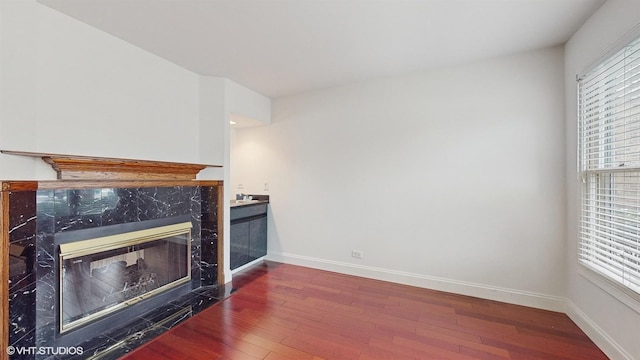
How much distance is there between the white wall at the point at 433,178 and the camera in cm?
252

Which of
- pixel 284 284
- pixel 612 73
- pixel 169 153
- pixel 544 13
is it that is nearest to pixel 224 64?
pixel 169 153

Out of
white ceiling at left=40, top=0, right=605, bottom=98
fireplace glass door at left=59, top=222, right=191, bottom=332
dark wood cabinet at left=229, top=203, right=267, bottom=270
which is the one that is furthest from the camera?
dark wood cabinet at left=229, top=203, right=267, bottom=270

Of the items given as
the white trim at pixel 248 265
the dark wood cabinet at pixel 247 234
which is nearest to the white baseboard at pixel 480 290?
the white trim at pixel 248 265

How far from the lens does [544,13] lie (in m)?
1.95

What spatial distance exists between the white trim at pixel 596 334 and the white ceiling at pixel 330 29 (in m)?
2.49

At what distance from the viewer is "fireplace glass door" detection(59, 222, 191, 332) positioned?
6.50ft

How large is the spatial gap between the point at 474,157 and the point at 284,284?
2699 millimetres

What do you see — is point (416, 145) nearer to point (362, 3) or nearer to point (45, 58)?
point (362, 3)

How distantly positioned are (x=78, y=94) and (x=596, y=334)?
4632 millimetres

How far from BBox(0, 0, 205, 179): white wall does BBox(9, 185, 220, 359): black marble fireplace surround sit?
27cm

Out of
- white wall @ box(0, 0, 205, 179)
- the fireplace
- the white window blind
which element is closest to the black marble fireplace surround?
the fireplace

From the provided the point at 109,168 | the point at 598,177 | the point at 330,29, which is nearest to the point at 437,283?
the point at 598,177

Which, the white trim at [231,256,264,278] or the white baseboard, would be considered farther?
the white trim at [231,256,264,278]

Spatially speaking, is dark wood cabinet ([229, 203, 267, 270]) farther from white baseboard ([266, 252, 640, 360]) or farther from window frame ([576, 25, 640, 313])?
window frame ([576, 25, 640, 313])
